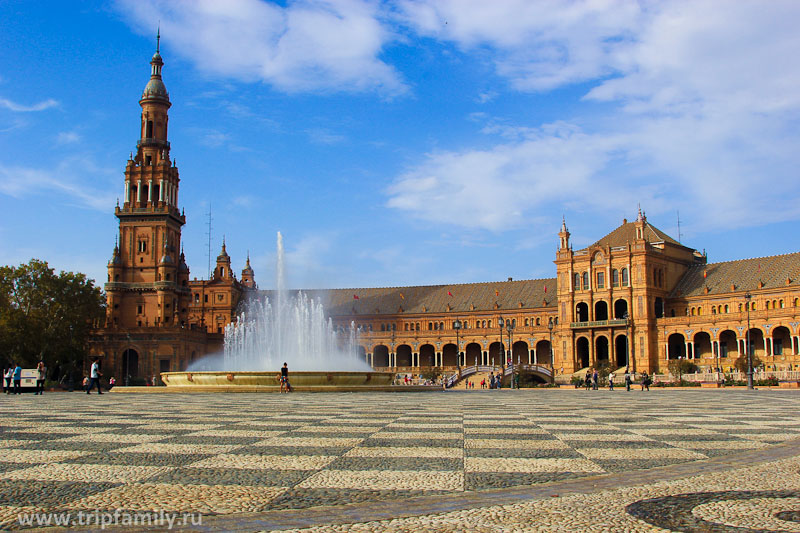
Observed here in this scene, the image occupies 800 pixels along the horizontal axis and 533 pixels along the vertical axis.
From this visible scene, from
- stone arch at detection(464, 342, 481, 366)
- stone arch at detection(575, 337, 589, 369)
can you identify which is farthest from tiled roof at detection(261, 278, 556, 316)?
stone arch at detection(575, 337, 589, 369)

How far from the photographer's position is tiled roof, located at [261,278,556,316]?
101 m

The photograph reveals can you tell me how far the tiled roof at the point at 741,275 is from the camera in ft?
262

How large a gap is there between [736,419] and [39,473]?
38.1ft

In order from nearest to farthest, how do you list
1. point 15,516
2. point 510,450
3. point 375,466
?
point 15,516, point 375,466, point 510,450

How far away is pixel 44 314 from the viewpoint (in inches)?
2788

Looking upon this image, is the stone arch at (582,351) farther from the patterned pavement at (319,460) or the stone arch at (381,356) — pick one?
the patterned pavement at (319,460)

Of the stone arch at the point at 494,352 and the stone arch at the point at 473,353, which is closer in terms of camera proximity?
the stone arch at the point at 494,352

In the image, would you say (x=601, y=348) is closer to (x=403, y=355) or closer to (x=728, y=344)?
(x=728, y=344)

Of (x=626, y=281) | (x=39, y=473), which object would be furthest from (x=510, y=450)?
(x=626, y=281)

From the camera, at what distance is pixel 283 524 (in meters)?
4.28

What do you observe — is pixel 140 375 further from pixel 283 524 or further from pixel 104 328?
pixel 283 524

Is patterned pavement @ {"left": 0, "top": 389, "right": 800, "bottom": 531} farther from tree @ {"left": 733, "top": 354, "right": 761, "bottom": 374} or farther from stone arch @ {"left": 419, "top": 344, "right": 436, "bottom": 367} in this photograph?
stone arch @ {"left": 419, "top": 344, "right": 436, "bottom": 367}

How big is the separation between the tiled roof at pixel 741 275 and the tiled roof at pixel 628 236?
18.1 ft

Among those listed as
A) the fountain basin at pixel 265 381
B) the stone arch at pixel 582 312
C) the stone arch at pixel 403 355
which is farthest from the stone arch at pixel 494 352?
the fountain basin at pixel 265 381
